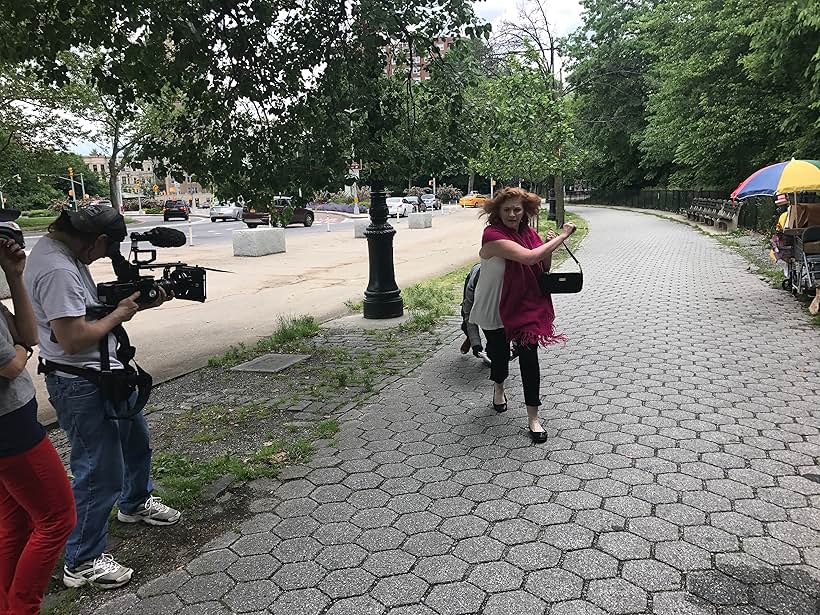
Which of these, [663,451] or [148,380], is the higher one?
[148,380]

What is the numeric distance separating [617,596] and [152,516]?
2.42 metres

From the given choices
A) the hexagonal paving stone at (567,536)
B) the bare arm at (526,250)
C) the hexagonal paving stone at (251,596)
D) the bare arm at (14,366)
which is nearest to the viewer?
the bare arm at (14,366)

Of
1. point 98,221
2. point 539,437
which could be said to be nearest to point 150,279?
point 98,221

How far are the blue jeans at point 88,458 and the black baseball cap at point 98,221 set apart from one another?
678 mm

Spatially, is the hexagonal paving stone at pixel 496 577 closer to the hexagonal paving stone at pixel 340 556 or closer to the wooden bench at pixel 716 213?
the hexagonal paving stone at pixel 340 556

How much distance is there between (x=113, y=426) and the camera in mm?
2939

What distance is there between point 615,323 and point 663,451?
419 centimetres

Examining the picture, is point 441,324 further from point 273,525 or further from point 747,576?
point 747,576

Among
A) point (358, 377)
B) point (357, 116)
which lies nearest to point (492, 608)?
point (358, 377)


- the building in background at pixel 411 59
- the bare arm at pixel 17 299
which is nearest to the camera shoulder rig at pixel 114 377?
the bare arm at pixel 17 299

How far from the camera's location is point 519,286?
4.35 metres

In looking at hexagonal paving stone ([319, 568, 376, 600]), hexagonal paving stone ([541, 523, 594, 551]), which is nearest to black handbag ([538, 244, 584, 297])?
hexagonal paving stone ([541, 523, 594, 551])

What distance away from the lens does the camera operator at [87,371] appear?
2656mm

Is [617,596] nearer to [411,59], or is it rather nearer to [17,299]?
[17,299]
